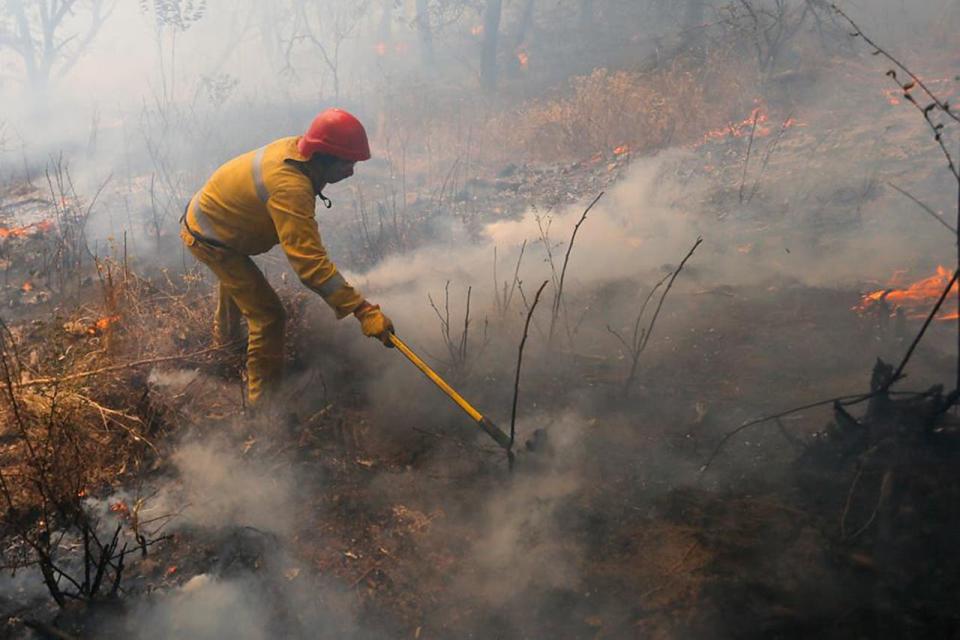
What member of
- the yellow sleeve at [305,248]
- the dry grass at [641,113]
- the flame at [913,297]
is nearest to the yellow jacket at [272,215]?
the yellow sleeve at [305,248]

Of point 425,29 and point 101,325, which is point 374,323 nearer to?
point 101,325

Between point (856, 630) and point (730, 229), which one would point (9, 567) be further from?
point (730, 229)

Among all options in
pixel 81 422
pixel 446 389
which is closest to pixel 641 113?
pixel 446 389

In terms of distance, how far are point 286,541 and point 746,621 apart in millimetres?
2195

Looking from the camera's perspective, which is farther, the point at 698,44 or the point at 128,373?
the point at 698,44

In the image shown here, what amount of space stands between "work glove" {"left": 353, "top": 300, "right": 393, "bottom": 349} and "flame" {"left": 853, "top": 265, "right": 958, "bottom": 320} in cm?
347

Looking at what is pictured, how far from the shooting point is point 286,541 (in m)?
3.04

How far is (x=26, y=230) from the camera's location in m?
7.61

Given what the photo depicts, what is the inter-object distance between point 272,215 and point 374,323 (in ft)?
2.88

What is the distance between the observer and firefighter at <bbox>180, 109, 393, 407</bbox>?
11.0ft

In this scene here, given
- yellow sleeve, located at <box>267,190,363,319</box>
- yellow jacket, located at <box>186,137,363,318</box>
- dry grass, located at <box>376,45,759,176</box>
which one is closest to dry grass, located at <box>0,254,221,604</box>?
yellow jacket, located at <box>186,137,363,318</box>

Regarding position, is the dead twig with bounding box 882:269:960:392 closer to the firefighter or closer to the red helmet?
the firefighter

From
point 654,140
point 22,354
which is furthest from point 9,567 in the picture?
point 654,140

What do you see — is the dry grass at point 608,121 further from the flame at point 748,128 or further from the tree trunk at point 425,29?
the tree trunk at point 425,29
